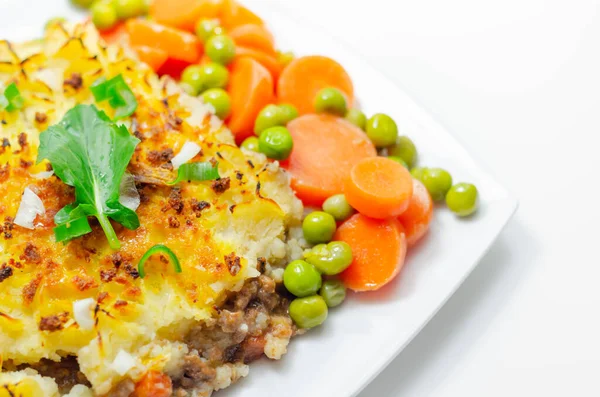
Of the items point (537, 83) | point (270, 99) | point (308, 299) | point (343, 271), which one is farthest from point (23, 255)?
point (537, 83)


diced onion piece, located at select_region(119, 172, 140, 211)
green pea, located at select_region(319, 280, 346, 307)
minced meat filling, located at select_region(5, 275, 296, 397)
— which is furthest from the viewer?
green pea, located at select_region(319, 280, 346, 307)

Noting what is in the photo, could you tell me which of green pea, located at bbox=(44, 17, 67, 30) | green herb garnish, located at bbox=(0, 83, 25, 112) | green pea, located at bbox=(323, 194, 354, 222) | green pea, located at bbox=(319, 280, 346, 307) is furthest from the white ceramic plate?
green herb garnish, located at bbox=(0, 83, 25, 112)

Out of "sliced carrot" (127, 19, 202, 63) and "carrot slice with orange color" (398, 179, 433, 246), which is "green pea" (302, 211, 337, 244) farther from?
"sliced carrot" (127, 19, 202, 63)

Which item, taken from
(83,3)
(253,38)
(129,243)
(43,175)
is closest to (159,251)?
(129,243)

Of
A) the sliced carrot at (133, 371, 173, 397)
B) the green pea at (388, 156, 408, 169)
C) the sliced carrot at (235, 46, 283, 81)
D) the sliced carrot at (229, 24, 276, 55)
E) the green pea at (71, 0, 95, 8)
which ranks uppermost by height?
the green pea at (388, 156, 408, 169)

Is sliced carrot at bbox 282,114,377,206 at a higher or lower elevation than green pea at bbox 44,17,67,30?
higher

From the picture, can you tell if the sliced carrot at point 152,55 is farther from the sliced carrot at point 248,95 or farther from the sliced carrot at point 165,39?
→ the sliced carrot at point 248,95

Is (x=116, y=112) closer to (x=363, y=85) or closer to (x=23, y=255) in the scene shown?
(x=23, y=255)
